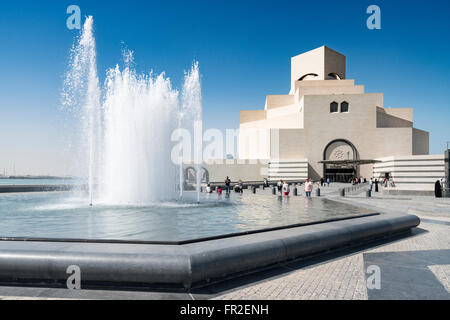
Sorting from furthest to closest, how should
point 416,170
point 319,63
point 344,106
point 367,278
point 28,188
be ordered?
point 319,63
point 344,106
point 416,170
point 28,188
point 367,278

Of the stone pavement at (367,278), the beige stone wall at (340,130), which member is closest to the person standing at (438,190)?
the stone pavement at (367,278)

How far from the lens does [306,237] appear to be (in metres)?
6.15

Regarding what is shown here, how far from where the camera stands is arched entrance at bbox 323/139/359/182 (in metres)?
50.0

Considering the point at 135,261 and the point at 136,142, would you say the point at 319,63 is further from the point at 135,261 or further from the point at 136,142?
the point at 135,261

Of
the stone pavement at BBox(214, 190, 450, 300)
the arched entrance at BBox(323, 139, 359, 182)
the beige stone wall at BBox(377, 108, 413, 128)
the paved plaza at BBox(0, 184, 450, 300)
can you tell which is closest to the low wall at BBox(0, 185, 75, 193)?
the paved plaza at BBox(0, 184, 450, 300)

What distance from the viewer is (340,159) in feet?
165

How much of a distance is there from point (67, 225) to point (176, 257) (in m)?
4.66

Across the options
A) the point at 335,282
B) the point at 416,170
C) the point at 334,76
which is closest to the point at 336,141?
the point at 416,170

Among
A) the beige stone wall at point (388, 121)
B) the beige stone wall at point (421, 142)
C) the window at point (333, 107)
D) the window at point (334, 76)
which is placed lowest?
the beige stone wall at point (421, 142)

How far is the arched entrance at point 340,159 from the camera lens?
50031 millimetres

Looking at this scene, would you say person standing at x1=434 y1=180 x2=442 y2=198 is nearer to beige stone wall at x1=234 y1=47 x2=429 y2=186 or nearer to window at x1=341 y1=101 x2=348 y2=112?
beige stone wall at x1=234 y1=47 x2=429 y2=186

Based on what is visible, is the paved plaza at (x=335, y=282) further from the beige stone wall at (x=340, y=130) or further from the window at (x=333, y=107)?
the window at (x=333, y=107)

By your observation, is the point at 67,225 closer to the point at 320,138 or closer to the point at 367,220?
the point at 367,220
